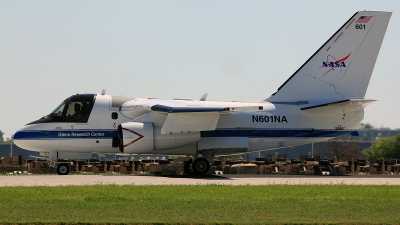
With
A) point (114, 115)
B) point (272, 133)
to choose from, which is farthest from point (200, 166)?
point (114, 115)

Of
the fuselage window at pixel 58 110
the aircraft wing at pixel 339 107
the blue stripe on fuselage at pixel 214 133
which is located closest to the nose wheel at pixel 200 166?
the blue stripe on fuselage at pixel 214 133

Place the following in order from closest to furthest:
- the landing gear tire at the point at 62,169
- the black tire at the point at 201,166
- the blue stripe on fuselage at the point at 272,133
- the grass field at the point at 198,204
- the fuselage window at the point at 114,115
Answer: the grass field at the point at 198,204
the landing gear tire at the point at 62,169
the fuselage window at the point at 114,115
the black tire at the point at 201,166
the blue stripe on fuselage at the point at 272,133

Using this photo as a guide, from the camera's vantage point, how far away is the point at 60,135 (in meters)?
30.3

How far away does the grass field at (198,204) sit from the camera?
15.7 meters

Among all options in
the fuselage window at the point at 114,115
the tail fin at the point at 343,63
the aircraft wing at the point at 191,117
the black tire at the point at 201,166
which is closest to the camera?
the aircraft wing at the point at 191,117

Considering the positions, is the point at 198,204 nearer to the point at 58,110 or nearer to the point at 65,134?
the point at 65,134

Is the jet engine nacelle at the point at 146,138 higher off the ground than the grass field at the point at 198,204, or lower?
higher

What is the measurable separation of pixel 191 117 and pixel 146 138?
2197 mm

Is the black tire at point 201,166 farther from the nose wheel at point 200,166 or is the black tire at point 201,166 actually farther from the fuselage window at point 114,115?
the fuselage window at point 114,115

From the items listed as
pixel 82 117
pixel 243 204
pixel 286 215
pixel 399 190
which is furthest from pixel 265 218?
pixel 82 117

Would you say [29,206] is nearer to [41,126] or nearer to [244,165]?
[41,126]

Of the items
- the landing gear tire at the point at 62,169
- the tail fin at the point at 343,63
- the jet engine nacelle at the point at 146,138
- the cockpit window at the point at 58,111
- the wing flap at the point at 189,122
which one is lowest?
the landing gear tire at the point at 62,169

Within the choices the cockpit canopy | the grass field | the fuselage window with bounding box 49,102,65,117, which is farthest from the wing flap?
the grass field

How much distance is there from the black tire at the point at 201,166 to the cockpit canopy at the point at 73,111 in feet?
17.5
